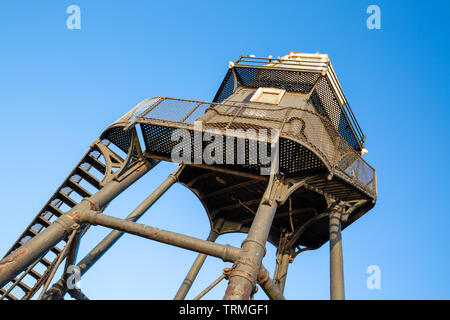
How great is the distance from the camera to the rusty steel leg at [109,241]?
10812 mm

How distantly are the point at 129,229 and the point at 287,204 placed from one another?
720cm

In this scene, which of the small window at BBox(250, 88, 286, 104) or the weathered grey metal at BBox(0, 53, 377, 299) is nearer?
the weathered grey metal at BBox(0, 53, 377, 299)

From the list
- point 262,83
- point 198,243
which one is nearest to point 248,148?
point 198,243

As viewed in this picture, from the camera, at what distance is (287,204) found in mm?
15562

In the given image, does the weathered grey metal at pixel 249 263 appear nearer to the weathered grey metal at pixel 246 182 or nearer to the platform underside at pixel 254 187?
the weathered grey metal at pixel 246 182

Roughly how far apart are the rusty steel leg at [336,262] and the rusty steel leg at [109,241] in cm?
519

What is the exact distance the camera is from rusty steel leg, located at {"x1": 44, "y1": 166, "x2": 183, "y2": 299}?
10812 mm

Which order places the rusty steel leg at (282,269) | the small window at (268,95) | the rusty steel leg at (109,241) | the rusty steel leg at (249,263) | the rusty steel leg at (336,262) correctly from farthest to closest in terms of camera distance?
1. the small window at (268,95)
2. the rusty steel leg at (282,269)
3. the rusty steel leg at (109,241)
4. the rusty steel leg at (336,262)
5. the rusty steel leg at (249,263)

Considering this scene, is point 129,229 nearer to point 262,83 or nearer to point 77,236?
point 77,236

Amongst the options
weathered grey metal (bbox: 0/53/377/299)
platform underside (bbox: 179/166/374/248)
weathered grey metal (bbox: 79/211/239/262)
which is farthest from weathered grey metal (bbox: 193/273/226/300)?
platform underside (bbox: 179/166/374/248)

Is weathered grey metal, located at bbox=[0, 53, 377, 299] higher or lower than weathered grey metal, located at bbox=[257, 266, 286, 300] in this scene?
higher

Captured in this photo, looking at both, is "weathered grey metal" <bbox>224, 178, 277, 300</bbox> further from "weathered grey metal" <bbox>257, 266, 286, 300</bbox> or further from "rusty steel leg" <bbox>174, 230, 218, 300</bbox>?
"rusty steel leg" <bbox>174, 230, 218, 300</bbox>

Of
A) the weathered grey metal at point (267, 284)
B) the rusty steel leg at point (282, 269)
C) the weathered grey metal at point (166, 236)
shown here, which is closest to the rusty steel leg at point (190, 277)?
the rusty steel leg at point (282, 269)

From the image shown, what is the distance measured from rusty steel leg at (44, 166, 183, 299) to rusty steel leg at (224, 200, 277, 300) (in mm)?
4226
